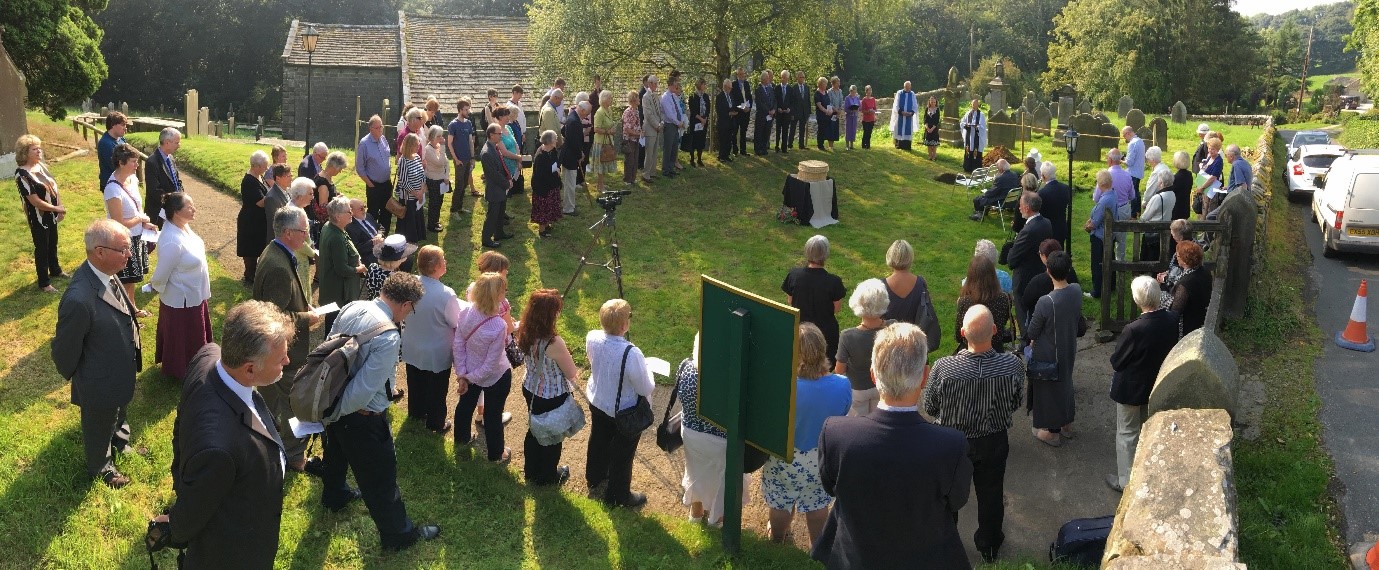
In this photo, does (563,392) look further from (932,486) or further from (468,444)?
(932,486)

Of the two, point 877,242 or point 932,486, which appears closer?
point 932,486

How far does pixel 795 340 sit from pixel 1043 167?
877 cm

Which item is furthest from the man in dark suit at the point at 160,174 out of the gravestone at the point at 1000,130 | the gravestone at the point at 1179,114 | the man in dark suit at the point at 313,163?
the gravestone at the point at 1179,114

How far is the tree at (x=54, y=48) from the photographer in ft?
59.4

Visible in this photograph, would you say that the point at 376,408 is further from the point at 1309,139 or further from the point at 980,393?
the point at 1309,139

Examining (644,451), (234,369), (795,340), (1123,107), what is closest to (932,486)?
(795,340)

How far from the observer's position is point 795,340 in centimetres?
550

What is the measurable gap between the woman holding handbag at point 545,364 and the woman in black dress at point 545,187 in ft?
23.3

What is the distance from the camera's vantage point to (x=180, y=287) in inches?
320

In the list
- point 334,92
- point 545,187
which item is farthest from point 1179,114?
point 334,92

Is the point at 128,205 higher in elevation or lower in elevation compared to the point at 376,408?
higher

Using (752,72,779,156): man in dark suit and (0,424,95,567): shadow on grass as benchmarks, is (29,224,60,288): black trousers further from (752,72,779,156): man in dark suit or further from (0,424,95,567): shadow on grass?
(752,72,779,156): man in dark suit

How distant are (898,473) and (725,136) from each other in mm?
15088

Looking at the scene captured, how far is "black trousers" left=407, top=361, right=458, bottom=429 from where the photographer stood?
322 inches
